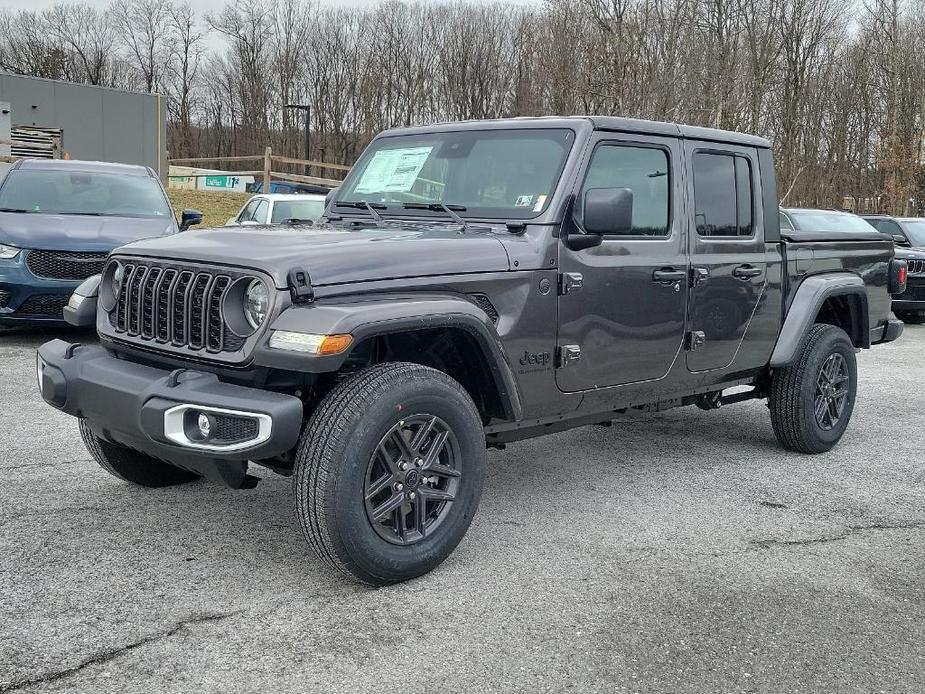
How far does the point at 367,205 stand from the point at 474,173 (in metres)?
0.59

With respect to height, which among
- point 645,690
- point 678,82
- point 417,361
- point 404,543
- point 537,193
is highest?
point 678,82

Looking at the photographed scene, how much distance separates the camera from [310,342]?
334cm

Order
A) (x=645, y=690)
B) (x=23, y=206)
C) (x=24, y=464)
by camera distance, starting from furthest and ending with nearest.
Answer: (x=23, y=206) < (x=24, y=464) < (x=645, y=690)

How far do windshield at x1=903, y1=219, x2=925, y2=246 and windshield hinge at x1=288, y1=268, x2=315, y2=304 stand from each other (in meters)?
15.0

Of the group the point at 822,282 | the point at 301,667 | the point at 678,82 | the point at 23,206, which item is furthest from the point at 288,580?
the point at 678,82

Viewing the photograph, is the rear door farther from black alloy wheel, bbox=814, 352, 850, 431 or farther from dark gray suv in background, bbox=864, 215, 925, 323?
dark gray suv in background, bbox=864, 215, 925, 323

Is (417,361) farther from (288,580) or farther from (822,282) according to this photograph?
(822,282)

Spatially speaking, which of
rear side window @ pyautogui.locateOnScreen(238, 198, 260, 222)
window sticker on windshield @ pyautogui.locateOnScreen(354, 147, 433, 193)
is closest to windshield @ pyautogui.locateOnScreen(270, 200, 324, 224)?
rear side window @ pyautogui.locateOnScreen(238, 198, 260, 222)

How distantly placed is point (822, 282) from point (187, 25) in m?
62.3

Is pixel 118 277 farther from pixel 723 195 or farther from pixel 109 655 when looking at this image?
pixel 723 195

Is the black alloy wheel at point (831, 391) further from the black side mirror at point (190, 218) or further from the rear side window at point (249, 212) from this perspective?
the rear side window at point (249, 212)

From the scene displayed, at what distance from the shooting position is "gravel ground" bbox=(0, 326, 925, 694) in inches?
121

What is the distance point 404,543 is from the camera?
147 inches

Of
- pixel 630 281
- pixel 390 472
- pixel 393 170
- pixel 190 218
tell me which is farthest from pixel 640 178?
pixel 190 218
